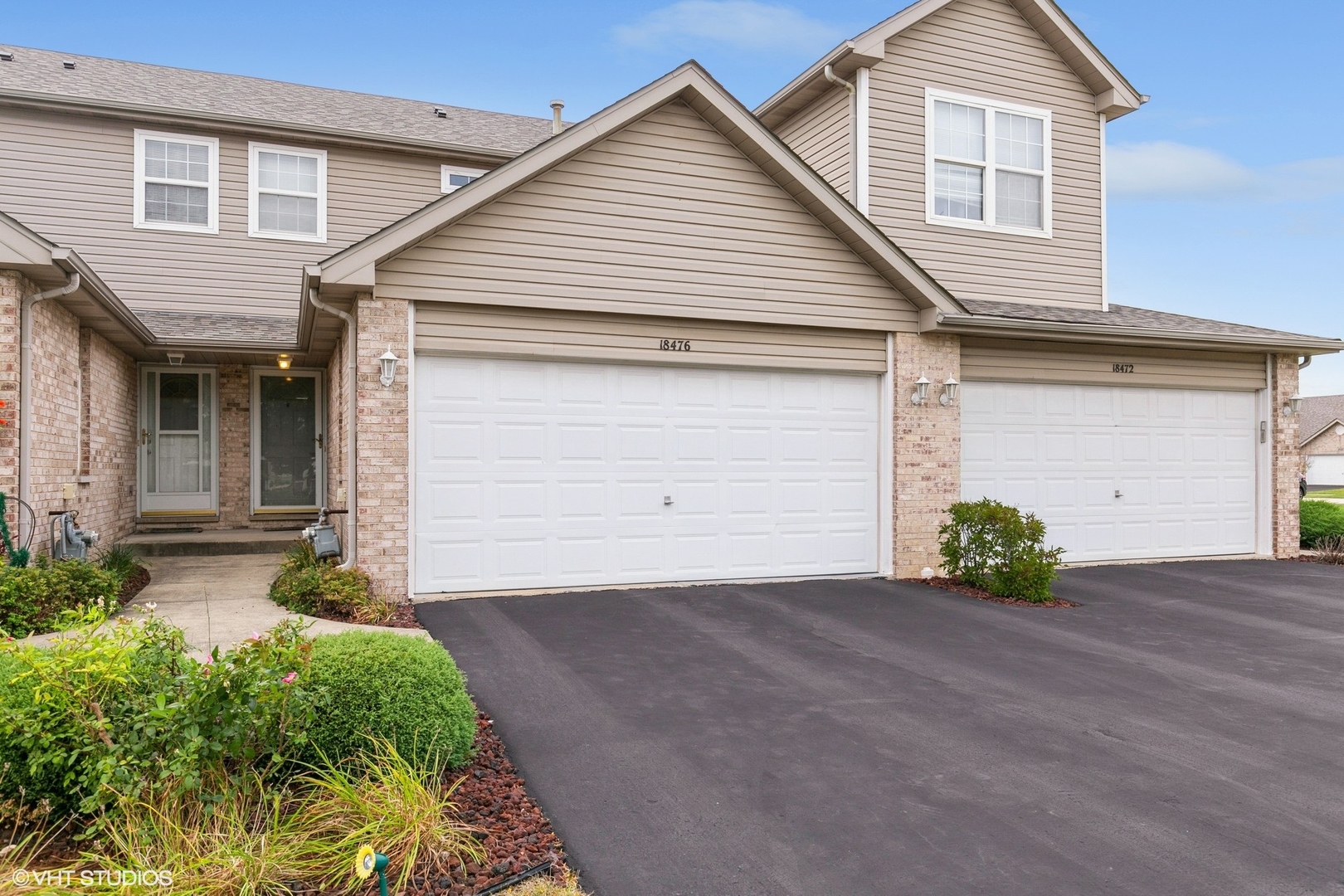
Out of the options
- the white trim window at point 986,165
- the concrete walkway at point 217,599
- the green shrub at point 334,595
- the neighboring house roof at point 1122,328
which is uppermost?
the white trim window at point 986,165

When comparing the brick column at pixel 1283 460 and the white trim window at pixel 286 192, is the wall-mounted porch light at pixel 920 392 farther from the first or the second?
the white trim window at pixel 286 192

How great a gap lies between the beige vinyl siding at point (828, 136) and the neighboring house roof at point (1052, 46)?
0.18 m

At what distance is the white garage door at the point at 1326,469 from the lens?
54781 mm

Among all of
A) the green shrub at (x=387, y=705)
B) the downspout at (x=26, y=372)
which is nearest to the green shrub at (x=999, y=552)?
the green shrub at (x=387, y=705)

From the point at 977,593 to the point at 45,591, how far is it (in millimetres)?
9122

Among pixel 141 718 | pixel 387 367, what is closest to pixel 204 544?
pixel 387 367

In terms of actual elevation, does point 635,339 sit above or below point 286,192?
below

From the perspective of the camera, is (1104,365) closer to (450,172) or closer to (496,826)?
(450,172)

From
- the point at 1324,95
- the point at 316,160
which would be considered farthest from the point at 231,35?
the point at 1324,95

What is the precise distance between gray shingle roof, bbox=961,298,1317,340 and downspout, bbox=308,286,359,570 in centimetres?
737

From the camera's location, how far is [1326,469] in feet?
181

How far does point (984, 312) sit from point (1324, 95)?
1849cm

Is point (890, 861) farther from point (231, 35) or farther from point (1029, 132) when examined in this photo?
point (231, 35)

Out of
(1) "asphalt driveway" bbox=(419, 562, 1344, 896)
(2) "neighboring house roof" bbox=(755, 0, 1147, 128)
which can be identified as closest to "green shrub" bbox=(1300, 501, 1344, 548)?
(1) "asphalt driveway" bbox=(419, 562, 1344, 896)
